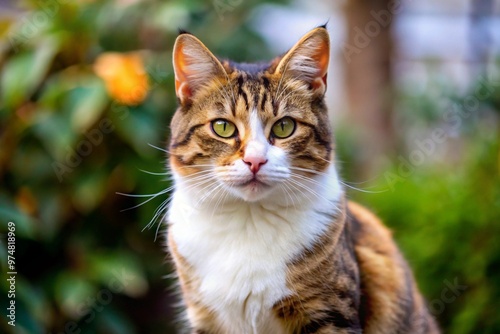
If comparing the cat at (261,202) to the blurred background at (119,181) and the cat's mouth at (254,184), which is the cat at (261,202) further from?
the blurred background at (119,181)

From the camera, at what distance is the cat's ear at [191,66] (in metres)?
2.28

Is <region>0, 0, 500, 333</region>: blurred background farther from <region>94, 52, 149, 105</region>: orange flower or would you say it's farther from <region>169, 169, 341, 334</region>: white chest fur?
<region>169, 169, 341, 334</region>: white chest fur

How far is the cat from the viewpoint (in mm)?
2238

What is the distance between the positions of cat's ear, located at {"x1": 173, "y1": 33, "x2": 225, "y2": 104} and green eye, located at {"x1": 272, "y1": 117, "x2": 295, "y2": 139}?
0.29 metres

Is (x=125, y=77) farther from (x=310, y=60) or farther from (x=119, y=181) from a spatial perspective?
(x=310, y=60)

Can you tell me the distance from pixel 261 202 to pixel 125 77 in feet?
6.85

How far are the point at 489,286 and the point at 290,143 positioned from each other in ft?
6.12

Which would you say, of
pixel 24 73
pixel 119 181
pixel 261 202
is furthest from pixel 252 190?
pixel 24 73

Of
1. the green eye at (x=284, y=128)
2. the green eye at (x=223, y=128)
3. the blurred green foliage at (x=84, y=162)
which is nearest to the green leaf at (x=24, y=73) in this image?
the blurred green foliage at (x=84, y=162)

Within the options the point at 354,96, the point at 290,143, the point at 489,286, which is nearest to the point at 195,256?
the point at 290,143

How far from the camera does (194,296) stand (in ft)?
7.91

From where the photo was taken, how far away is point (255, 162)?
6.87ft

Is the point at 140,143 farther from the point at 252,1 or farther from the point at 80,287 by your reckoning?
the point at 252,1

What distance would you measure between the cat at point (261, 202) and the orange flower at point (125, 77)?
1.69 metres
